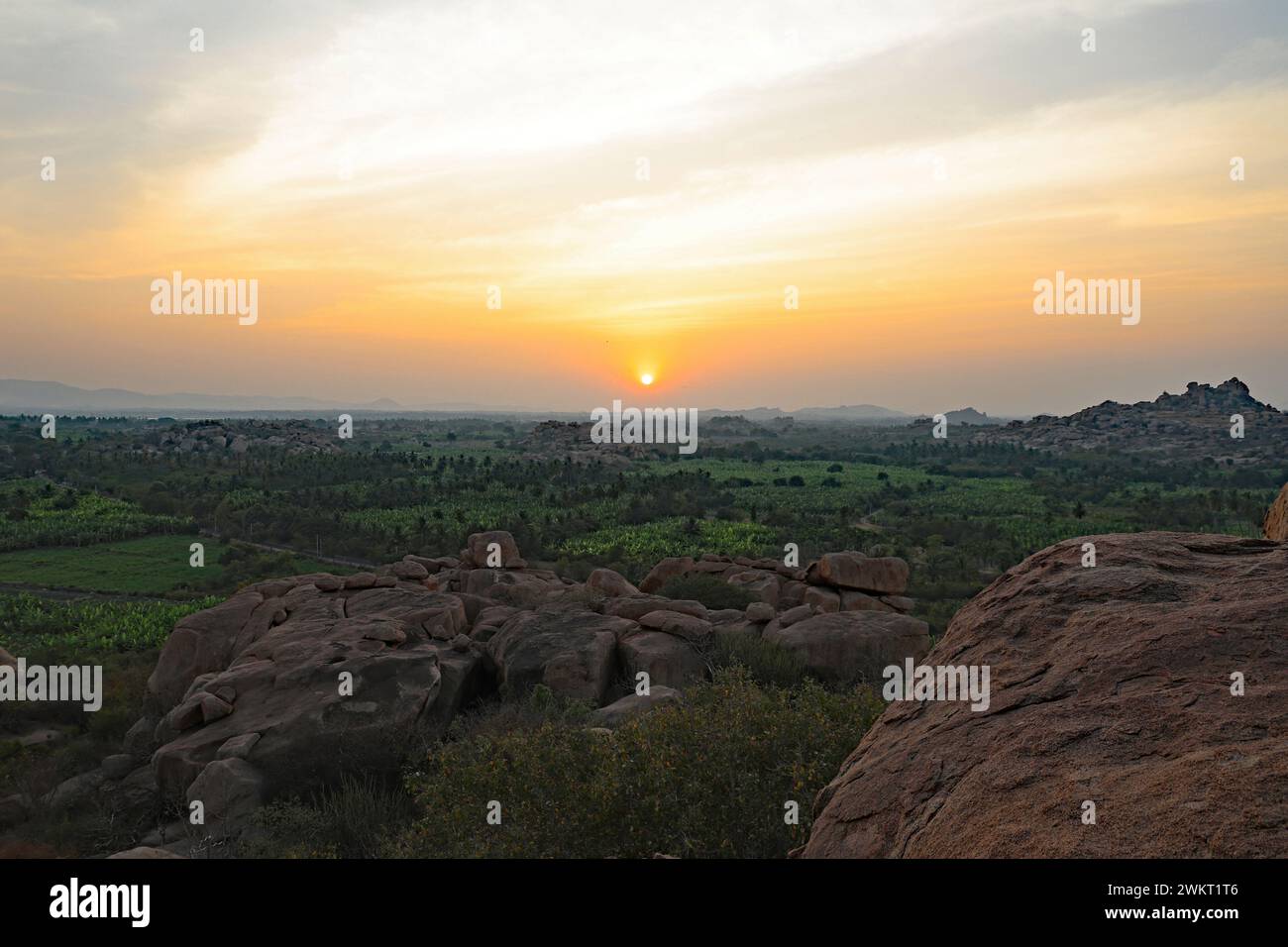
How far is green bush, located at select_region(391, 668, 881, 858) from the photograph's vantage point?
23.6 ft

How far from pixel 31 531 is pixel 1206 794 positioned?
71.8m

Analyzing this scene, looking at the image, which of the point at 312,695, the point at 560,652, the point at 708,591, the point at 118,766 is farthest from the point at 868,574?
the point at 118,766

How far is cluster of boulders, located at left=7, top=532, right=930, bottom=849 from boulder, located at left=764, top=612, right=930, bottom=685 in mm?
35

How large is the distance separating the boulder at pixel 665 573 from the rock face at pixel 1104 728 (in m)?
16.4

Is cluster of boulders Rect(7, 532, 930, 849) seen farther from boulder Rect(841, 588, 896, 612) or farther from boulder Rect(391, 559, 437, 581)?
boulder Rect(391, 559, 437, 581)

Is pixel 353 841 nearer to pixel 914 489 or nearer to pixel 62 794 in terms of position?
pixel 62 794

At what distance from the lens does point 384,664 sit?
13.4m

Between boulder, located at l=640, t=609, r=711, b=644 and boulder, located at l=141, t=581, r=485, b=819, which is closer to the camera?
boulder, located at l=141, t=581, r=485, b=819

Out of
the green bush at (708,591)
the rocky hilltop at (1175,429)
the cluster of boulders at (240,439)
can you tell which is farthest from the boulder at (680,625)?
the rocky hilltop at (1175,429)

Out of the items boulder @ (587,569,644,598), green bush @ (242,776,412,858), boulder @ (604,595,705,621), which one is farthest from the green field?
green bush @ (242,776,412,858)

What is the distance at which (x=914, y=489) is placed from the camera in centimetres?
9125

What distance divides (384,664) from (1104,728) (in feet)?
37.6
